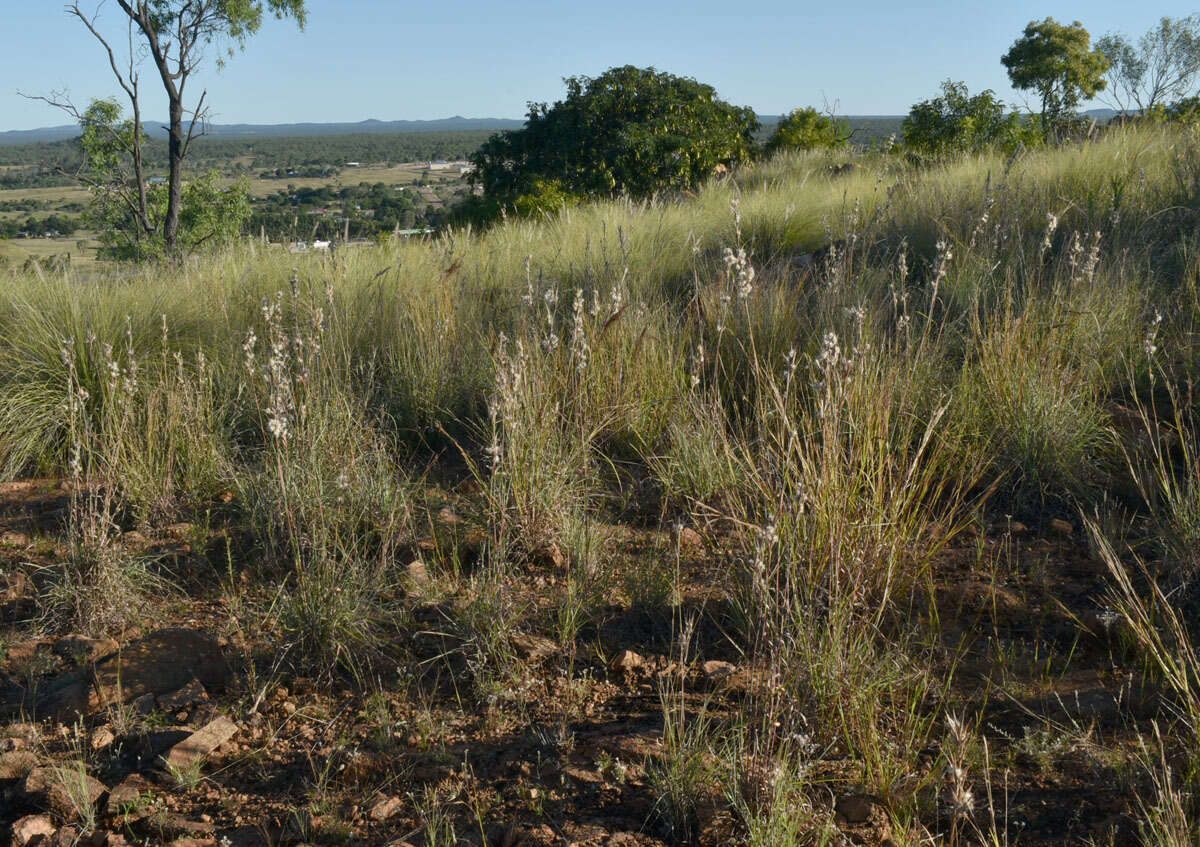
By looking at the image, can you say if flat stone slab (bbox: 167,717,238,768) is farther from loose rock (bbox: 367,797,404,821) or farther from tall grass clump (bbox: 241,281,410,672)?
loose rock (bbox: 367,797,404,821)

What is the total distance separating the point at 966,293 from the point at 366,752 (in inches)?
157

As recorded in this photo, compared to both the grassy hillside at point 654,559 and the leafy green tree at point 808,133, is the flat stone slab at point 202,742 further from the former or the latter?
the leafy green tree at point 808,133

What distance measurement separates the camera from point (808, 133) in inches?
600

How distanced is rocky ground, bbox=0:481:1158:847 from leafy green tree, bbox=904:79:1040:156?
1100cm

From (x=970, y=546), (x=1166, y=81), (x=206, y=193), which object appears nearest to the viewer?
(x=970, y=546)

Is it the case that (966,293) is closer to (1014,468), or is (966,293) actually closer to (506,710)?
(1014,468)

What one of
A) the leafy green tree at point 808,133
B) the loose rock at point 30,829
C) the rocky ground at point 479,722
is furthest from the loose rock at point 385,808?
the leafy green tree at point 808,133

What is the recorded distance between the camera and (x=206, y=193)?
20.5 metres

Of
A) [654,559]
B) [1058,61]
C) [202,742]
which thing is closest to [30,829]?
[202,742]

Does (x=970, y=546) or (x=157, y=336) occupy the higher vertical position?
(x=157, y=336)

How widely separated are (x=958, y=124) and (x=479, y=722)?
12.8 metres

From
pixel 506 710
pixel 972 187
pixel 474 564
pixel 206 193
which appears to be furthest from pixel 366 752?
pixel 206 193

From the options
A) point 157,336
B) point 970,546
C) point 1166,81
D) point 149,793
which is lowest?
point 149,793

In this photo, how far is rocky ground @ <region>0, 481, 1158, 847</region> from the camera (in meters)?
1.83
